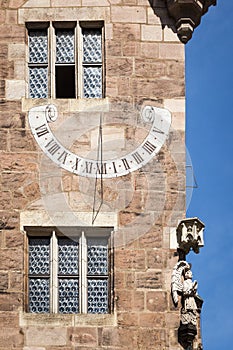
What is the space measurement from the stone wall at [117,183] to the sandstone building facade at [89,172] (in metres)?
0.02

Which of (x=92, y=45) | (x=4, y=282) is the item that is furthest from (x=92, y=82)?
(x=4, y=282)

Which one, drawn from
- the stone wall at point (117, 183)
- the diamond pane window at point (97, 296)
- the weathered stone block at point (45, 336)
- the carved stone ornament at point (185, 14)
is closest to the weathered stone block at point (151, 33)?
the stone wall at point (117, 183)

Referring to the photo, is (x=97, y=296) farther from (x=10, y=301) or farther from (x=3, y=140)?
(x=3, y=140)

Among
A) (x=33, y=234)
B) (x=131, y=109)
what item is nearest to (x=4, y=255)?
(x=33, y=234)

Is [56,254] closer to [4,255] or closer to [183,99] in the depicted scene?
[4,255]

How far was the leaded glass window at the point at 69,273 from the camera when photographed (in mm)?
36344

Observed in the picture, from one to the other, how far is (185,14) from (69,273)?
4613mm

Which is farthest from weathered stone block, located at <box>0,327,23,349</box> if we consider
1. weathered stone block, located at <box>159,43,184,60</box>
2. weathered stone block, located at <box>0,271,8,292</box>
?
weathered stone block, located at <box>159,43,184,60</box>

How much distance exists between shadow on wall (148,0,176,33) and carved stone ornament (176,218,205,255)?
10.8ft

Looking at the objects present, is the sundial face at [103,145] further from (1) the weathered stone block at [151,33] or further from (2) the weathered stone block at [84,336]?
(2) the weathered stone block at [84,336]

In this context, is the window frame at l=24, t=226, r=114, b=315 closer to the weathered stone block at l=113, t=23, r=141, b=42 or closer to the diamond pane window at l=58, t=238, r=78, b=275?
the diamond pane window at l=58, t=238, r=78, b=275

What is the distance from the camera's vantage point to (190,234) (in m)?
36.6

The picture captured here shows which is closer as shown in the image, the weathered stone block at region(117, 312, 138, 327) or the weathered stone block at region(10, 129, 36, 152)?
the weathered stone block at region(117, 312, 138, 327)

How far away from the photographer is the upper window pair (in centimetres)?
3775
